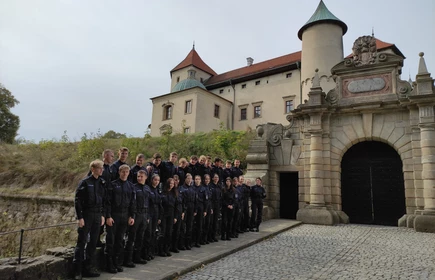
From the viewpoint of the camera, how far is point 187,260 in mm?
6422

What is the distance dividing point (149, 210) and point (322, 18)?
101 feet

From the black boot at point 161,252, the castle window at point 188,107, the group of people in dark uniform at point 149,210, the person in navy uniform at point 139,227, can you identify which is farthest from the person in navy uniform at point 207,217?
the castle window at point 188,107

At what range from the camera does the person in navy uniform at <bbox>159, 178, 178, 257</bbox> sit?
269 inches

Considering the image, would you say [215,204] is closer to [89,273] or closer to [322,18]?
[89,273]

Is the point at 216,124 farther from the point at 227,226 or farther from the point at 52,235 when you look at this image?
the point at 227,226

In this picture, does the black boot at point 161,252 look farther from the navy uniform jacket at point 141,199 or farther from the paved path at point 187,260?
the navy uniform jacket at point 141,199

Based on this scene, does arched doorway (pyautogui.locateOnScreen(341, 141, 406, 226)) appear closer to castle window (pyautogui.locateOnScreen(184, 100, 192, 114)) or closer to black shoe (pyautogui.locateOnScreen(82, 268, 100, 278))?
black shoe (pyautogui.locateOnScreen(82, 268, 100, 278))

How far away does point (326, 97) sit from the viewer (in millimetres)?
13383

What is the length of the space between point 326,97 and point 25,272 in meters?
12.1

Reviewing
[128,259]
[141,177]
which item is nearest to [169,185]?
[141,177]

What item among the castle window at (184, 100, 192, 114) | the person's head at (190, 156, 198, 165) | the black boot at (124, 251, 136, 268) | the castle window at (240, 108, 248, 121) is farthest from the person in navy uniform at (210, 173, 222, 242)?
the castle window at (240, 108, 248, 121)

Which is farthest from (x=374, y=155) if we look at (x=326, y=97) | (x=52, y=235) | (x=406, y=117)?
(x=52, y=235)

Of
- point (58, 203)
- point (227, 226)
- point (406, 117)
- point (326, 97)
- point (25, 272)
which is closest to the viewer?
point (25, 272)

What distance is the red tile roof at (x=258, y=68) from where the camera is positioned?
3965cm
